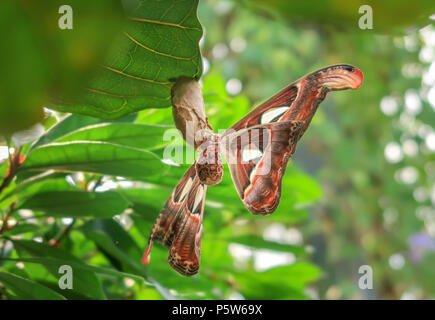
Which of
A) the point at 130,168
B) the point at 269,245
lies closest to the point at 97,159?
the point at 130,168

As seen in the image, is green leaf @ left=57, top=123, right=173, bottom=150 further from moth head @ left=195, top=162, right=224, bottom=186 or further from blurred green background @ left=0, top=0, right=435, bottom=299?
moth head @ left=195, top=162, right=224, bottom=186

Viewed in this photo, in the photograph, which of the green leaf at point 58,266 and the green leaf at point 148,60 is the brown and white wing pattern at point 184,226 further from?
the green leaf at point 58,266

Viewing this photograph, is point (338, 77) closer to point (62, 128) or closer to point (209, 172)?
point (209, 172)

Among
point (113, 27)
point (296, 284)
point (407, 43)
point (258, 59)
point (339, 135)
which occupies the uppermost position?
point (258, 59)

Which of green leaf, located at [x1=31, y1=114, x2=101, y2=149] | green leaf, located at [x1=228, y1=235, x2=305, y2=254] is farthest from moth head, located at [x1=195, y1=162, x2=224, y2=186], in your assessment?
green leaf, located at [x1=228, y1=235, x2=305, y2=254]

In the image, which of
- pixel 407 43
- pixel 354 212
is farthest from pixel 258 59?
pixel 354 212
